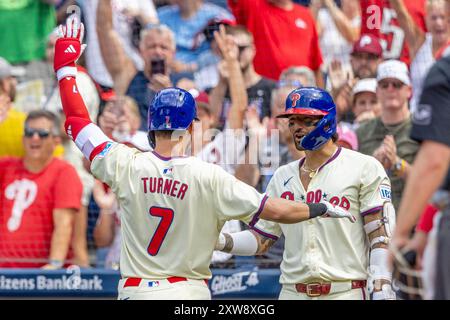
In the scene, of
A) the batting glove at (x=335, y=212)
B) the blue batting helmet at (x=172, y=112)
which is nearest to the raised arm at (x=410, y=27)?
the batting glove at (x=335, y=212)

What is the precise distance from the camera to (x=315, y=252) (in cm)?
647

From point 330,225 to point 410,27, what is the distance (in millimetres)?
3778

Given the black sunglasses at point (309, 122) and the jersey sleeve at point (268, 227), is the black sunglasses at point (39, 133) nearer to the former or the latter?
the jersey sleeve at point (268, 227)

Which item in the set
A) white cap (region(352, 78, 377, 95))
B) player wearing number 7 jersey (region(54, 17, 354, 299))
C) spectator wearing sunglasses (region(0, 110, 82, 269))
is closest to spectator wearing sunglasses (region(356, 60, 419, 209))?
white cap (region(352, 78, 377, 95))

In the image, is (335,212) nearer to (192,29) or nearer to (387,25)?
(387,25)

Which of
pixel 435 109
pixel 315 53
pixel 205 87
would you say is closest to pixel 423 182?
pixel 435 109

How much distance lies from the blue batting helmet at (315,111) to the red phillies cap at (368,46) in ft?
10.1

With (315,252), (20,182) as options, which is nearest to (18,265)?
(20,182)

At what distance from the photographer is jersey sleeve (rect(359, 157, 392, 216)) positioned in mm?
6391

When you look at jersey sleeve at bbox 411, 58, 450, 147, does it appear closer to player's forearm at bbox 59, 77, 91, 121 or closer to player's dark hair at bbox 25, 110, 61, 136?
player's forearm at bbox 59, 77, 91, 121

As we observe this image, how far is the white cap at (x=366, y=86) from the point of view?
9.40m

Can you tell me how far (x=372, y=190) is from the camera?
6441mm

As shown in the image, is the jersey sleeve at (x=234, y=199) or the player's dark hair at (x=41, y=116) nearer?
the jersey sleeve at (x=234, y=199)

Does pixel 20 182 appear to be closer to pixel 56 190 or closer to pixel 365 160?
pixel 56 190
